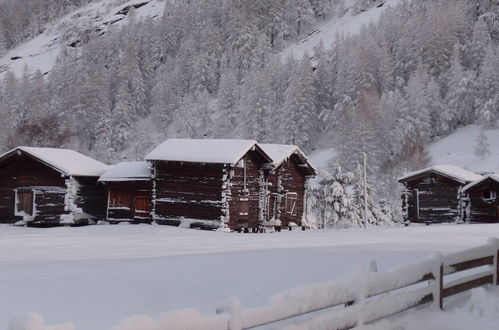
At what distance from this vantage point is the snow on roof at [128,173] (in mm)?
33375

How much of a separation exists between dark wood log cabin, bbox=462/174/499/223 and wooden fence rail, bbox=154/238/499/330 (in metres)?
31.0

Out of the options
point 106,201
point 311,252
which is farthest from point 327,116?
point 311,252

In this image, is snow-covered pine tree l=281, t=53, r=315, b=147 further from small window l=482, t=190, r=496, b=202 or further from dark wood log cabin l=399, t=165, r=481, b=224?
small window l=482, t=190, r=496, b=202

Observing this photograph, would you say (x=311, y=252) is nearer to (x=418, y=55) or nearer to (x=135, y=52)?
(x=418, y=55)

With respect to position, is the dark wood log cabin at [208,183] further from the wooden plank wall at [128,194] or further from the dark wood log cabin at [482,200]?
the dark wood log cabin at [482,200]

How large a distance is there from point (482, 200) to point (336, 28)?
313ft

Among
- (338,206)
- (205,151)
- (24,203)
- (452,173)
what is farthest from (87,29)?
(205,151)

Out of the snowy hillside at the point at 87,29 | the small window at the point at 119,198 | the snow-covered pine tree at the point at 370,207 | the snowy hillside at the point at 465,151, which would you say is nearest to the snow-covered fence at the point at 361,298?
the small window at the point at 119,198

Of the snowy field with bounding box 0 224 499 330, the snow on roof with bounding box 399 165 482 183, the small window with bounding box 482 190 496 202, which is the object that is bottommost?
the snowy field with bounding box 0 224 499 330

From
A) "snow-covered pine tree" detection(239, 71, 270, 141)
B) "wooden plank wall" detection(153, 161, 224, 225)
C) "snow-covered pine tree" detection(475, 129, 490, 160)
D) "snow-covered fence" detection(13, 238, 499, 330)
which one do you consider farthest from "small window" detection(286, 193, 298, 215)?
"snow-covered pine tree" detection(239, 71, 270, 141)

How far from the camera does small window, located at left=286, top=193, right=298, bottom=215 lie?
3659cm

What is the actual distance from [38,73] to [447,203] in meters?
95.3

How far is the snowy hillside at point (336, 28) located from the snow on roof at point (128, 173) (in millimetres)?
86768

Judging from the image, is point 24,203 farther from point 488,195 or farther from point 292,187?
point 488,195
